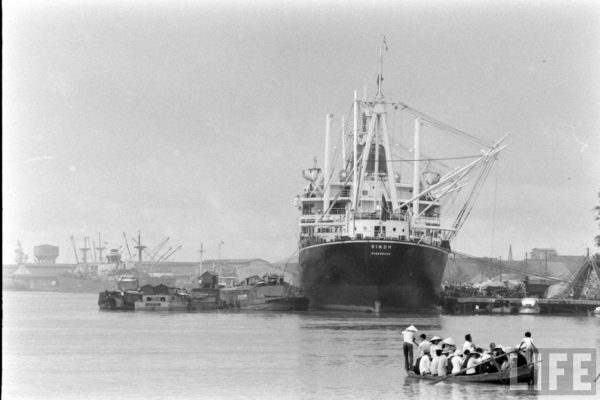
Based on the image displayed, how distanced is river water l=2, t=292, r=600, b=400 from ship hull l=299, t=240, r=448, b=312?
12.5 m

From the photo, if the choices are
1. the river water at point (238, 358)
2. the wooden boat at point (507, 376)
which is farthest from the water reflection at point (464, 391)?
the wooden boat at point (507, 376)

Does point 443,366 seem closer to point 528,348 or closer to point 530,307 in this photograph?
point 528,348

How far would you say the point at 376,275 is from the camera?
117625 millimetres

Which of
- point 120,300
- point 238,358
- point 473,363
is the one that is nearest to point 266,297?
point 120,300

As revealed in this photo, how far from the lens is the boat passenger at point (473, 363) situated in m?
44.8

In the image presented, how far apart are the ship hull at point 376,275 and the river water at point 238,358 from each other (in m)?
12.5

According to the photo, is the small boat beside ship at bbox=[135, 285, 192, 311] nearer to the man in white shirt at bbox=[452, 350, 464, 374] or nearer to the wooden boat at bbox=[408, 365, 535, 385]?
the man in white shirt at bbox=[452, 350, 464, 374]

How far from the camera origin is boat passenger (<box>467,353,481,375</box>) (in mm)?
44781

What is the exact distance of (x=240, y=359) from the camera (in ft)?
198

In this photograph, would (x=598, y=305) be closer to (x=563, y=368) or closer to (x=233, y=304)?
(x=233, y=304)

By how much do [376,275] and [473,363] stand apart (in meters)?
72.6

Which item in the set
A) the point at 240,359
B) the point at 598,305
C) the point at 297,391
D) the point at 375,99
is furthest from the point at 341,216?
the point at 297,391

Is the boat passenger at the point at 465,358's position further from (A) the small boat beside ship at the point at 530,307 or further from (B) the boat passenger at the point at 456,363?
(A) the small boat beside ship at the point at 530,307

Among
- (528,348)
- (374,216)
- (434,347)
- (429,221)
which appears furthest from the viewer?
(429,221)
